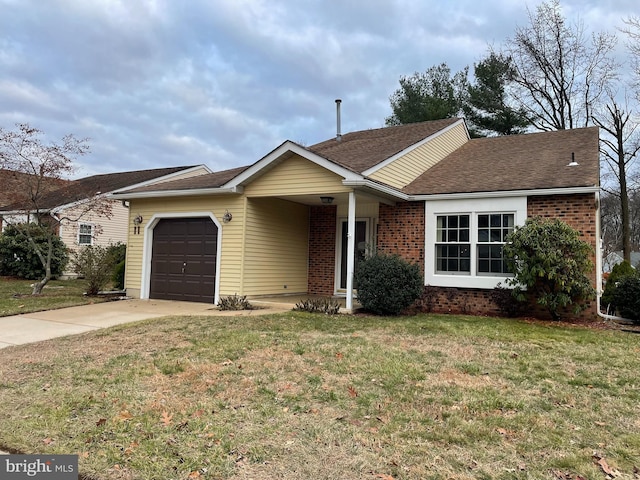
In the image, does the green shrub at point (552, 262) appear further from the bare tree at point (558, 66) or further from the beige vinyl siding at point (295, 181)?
the bare tree at point (558, 66)

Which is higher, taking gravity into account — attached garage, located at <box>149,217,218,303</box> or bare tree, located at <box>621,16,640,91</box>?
bare tree, located at <box>621,16,640,91</box>

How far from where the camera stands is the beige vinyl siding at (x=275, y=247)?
11664 millimetres

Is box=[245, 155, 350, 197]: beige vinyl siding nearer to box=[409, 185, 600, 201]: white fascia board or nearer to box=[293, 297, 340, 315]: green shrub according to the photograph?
box=[409, 185, 600, 201]: white fascia board

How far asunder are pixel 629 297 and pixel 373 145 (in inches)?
306

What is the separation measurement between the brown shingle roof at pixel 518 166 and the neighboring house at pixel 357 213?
0.04m

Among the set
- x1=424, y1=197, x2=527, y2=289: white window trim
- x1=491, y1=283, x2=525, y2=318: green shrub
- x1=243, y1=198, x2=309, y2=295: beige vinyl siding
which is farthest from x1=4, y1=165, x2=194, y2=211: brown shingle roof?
x1=491, y1=283, x2=525, y2=318: green shrub


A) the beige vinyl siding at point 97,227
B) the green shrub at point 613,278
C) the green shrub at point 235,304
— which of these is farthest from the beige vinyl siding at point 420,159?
the beige vinyl siding at point 97,227

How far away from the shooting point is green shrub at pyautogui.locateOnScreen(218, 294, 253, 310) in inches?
412

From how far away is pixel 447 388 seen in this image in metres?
4.60

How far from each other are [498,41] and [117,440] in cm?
2787

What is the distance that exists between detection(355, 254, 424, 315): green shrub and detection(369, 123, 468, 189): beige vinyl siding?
216 centimetres

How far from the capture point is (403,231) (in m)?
11.4

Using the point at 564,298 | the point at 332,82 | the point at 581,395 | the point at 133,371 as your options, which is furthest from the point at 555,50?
the point at 133,371

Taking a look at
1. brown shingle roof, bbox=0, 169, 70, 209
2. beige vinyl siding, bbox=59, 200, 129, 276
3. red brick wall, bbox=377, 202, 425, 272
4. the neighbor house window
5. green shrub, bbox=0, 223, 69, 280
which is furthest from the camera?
the neighbor house window
